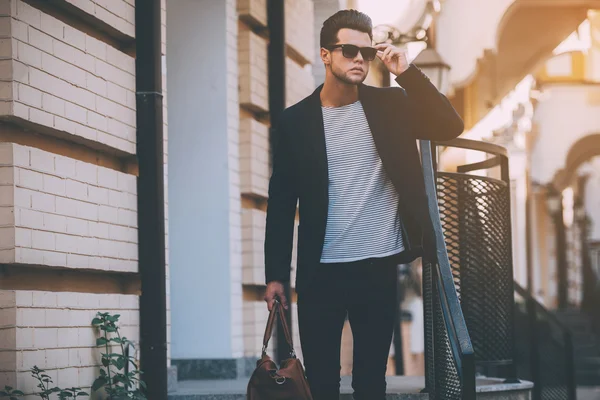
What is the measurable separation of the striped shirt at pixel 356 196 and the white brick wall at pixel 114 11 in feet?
5.88

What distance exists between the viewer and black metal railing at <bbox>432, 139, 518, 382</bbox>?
6184mm

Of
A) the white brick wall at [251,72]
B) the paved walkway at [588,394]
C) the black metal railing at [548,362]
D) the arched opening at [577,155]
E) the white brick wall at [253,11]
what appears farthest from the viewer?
the arched opening at [577,155]

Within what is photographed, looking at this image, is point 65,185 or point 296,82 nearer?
point 65,185

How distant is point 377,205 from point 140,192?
2.22 m

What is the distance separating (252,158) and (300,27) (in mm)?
2023

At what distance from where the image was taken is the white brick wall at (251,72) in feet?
25.3

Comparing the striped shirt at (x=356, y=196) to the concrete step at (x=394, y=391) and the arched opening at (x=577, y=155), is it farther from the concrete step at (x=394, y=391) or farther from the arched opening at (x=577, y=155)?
the arched opening at (x=577, y=155)

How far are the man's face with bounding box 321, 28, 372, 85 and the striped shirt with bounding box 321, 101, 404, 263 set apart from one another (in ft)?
0.46

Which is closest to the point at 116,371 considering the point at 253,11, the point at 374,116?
the point at 374,116

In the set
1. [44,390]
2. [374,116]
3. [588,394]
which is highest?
[374,116]

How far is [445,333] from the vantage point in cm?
459

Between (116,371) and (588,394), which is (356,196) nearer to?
(116,371)

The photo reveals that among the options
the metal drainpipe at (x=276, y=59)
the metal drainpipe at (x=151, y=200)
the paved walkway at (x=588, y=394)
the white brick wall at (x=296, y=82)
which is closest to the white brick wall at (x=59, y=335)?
the metal drainpipe at (x=151, y=200)

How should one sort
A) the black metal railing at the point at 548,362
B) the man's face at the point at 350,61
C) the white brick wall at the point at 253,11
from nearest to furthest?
the man's face at the point at 350,61 < the white brick wall at the point at 253,11 < the black metal railing at the point at 548,362
